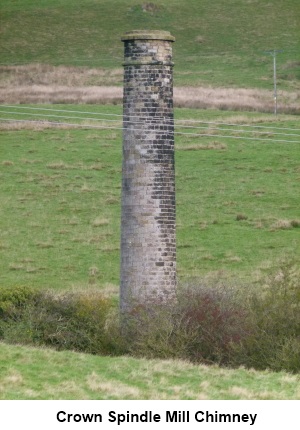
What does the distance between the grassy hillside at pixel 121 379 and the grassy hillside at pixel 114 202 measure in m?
10.6

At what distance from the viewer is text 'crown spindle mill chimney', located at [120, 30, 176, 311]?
115 feet

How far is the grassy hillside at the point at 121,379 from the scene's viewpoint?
24.2m

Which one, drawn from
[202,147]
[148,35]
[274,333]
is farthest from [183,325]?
[202,147]

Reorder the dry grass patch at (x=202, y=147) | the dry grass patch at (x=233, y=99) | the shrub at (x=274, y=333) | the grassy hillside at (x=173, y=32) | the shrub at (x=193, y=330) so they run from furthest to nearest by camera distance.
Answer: the grassy hillside at (x=173, y=32), the dry grass patch at (x=233, y=99), the dry grass patch at (x=202, y=147), the shrub at (x=193, y=330), the shrub at (x=274, y=333)

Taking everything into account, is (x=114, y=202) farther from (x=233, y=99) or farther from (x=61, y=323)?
(x=233, y=99)

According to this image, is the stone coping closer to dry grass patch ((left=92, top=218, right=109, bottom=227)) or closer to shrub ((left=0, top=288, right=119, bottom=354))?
shrub ((left=0, top=288, right=119, bottom=354))

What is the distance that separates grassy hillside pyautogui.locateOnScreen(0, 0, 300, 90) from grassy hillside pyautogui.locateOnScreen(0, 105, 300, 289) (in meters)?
29.6

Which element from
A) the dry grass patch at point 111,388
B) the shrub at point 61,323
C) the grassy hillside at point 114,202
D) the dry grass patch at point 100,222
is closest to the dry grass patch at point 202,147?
the grassy hillside at point 114,202

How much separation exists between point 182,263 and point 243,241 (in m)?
4.29

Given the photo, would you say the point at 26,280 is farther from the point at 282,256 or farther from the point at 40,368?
the point at 40,368

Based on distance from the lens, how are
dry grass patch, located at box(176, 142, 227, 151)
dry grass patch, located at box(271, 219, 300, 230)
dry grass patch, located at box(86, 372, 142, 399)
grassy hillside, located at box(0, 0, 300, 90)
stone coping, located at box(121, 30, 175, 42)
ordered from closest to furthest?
dry grass patch, located at box(86, 372, 142, 399) → stone coping, located at box(121, 30, 175, 42) → dry grass patch, located at box(271, 219, 300, 230) → dry grass patch, located at box(176, 142, 227, 151) → grassy hillside, located at box(0, 0, 300, 90)

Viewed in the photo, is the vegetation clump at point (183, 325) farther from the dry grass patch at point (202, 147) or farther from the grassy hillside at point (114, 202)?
the dry grass patch at point (202, 147)

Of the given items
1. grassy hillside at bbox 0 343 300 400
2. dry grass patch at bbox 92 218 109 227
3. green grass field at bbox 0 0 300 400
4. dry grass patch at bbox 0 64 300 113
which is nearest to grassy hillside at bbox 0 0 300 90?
green grass field at bbox 0 0 300 400

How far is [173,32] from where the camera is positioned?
357 feet
